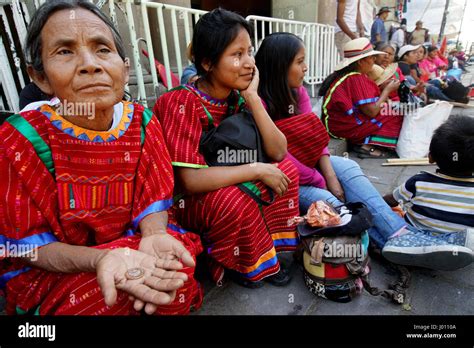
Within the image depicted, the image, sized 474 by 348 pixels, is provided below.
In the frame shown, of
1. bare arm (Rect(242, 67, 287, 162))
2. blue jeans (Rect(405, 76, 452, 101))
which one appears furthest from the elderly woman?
blue jeans (Rect(405, 76, 452, 101))

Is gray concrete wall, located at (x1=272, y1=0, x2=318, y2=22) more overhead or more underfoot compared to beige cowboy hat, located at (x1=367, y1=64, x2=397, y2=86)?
more overhead

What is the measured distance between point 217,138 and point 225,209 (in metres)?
0.41

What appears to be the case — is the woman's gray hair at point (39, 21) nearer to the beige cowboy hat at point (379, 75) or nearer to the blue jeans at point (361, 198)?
the blue jeans at point (361, 198)

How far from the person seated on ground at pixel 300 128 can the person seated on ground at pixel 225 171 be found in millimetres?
370

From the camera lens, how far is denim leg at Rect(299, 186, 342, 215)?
2162 millimetres

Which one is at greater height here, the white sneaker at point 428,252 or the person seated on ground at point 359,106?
the person seated on ground at point 359,106

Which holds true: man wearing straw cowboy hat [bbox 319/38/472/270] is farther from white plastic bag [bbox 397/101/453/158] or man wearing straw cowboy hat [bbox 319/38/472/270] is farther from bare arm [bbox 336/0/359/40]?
bare arm [bbox 336/0/359/40]

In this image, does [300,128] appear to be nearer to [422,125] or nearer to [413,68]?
[422,125]

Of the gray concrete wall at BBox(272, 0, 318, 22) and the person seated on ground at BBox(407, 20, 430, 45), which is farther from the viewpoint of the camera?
the person seated on ground at BBox(407, 20, 430, 45)

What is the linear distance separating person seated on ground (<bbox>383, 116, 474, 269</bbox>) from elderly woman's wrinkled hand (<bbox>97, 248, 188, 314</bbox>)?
139cm

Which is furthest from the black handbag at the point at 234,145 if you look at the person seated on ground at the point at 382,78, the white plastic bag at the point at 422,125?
the person seated on ground at the point at 382,78

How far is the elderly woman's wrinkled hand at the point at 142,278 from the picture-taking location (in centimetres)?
103
